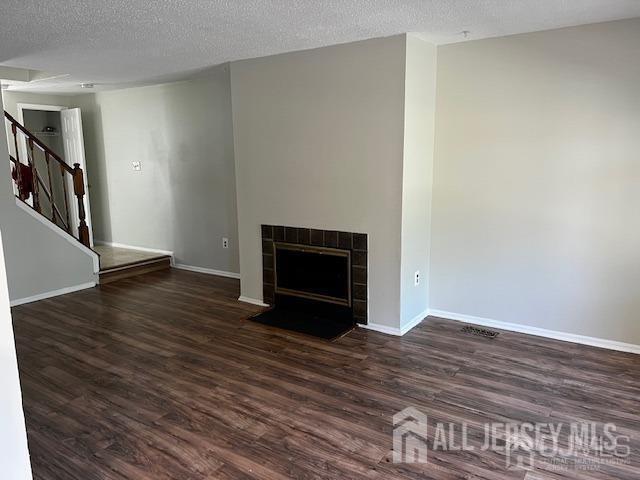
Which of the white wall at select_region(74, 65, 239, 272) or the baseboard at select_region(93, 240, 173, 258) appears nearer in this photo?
the white wall at select_region(74, 65, 239, 272)

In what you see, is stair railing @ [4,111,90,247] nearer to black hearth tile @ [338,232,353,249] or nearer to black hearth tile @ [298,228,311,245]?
black hearth tile @ [298,228,311,245]

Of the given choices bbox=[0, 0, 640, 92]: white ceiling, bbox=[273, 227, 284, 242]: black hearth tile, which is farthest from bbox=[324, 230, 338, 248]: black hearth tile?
bbox=[0, 0, 640, 92]: white ceiling

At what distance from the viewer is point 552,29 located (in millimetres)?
3402

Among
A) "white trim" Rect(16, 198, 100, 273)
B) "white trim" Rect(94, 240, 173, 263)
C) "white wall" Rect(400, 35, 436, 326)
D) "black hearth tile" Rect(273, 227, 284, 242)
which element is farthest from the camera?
"white trim" Rect(94, 240, 173, 263)

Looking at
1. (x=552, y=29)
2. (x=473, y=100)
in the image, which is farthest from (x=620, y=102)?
(x=473, y=100)

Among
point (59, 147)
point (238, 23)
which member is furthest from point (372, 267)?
point (59, 147)

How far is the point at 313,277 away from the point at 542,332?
197 cm

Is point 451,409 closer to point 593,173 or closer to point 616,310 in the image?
point 616,310

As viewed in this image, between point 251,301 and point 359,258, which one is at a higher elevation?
point 359,258

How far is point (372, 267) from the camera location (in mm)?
3926

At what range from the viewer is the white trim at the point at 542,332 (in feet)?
11.5

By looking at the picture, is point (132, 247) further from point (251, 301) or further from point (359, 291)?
point (359, 291)

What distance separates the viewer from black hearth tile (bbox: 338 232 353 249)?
4000 mm

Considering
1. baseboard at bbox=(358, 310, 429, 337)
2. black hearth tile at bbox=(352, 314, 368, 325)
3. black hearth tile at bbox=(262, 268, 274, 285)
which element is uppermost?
black hearth tile at bbox=(262, 268, 274, 285)
